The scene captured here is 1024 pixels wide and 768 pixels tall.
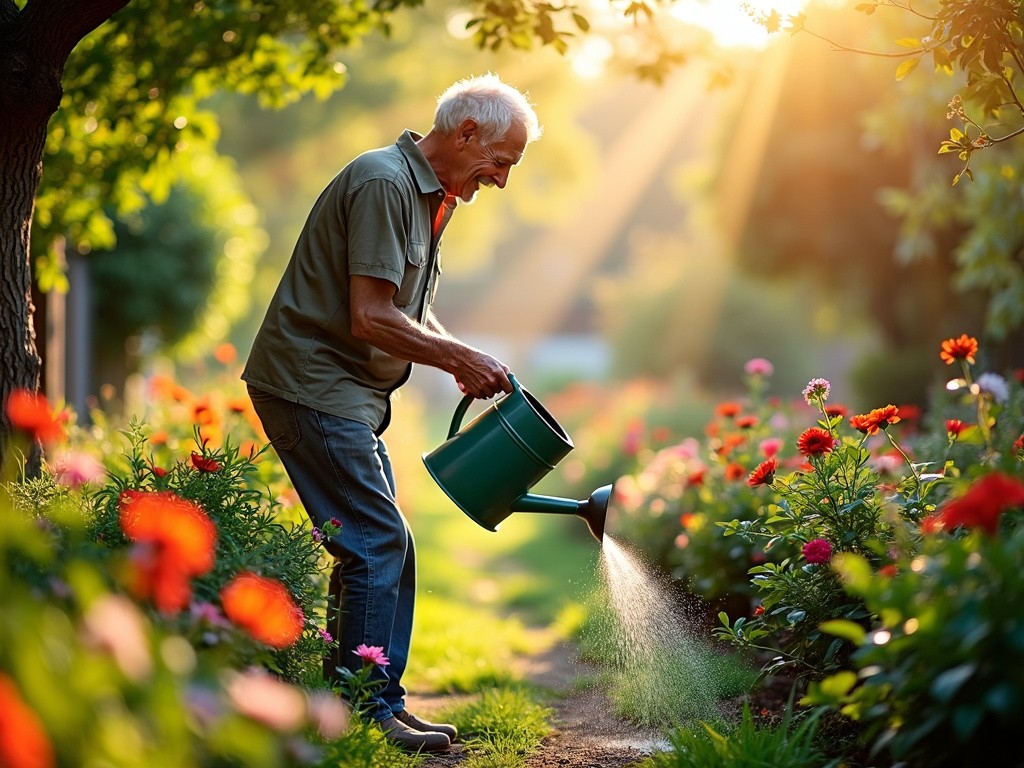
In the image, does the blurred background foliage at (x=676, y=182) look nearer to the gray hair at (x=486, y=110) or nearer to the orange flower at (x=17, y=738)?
the gray hair at (x=486, y=110)

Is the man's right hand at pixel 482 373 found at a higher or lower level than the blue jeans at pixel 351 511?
higher

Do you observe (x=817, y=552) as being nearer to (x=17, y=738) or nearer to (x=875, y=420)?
(x=875, y=420)

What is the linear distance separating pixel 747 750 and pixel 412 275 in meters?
1.42

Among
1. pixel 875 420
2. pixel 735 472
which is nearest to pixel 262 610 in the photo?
pixel 875 420

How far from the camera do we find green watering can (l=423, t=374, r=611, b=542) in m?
2.94

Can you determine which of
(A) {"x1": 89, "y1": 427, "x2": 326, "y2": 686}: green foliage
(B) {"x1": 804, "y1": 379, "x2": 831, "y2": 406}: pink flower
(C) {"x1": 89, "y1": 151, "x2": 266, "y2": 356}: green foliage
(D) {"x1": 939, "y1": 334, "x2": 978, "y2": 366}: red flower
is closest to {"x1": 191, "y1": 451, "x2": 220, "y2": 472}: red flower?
(A) {"x1": 89, "y1": 427, "x2": 326, "y2": 686}: green foliage

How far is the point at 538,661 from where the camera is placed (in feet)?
15.5

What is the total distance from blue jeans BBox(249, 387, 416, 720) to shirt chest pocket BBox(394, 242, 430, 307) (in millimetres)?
353

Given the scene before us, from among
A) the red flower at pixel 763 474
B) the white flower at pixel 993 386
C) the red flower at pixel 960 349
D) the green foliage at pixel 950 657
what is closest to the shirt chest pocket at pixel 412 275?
the red flower at pixel 763 474

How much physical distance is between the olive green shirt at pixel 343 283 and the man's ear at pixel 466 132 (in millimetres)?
109

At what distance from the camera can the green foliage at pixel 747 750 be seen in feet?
7.84

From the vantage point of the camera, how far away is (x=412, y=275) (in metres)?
2.97

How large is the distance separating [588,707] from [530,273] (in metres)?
47.7

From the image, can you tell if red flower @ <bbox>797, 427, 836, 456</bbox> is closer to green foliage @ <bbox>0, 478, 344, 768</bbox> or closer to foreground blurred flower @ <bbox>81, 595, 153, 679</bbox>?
green foliage @ <bbox>0, 478, 344, 768</bbox>
